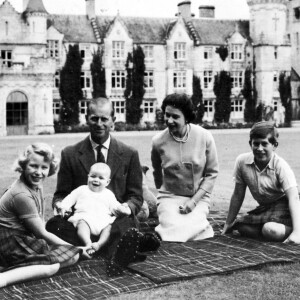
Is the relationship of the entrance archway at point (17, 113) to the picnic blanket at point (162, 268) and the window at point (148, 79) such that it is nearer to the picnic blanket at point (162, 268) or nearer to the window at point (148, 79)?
the window at point (148, 79)

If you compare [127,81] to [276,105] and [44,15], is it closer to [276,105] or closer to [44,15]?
[44,15]

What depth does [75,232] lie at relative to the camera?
712 cm

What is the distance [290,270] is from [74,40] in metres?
47.6

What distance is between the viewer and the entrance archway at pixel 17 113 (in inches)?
1905

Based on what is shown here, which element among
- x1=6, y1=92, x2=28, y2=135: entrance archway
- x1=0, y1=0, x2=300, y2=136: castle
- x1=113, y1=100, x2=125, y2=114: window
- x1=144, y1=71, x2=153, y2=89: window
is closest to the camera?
x1=6, y1=92, x2=28, y2=135: entrance archway

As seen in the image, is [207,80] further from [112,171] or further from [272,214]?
[112,171]

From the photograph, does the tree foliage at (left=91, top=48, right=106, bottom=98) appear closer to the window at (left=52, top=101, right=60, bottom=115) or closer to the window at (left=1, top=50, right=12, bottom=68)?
the window at (left=52, top=101, right=60, bottom=115)

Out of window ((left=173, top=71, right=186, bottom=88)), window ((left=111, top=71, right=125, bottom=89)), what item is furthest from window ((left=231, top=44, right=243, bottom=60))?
window ((left=111, top=71, right=125, bottom=89))

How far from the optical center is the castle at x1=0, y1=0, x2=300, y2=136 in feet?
159

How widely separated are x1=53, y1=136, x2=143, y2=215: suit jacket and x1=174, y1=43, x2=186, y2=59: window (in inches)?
1957

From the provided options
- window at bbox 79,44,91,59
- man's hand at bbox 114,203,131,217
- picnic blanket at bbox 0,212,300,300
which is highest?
window at bbox 79,44,91,59

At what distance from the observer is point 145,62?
182 ft

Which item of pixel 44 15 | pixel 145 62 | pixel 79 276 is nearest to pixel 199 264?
pixel 79 276

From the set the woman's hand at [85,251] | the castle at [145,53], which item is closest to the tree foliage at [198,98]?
the castle at [145,53]
